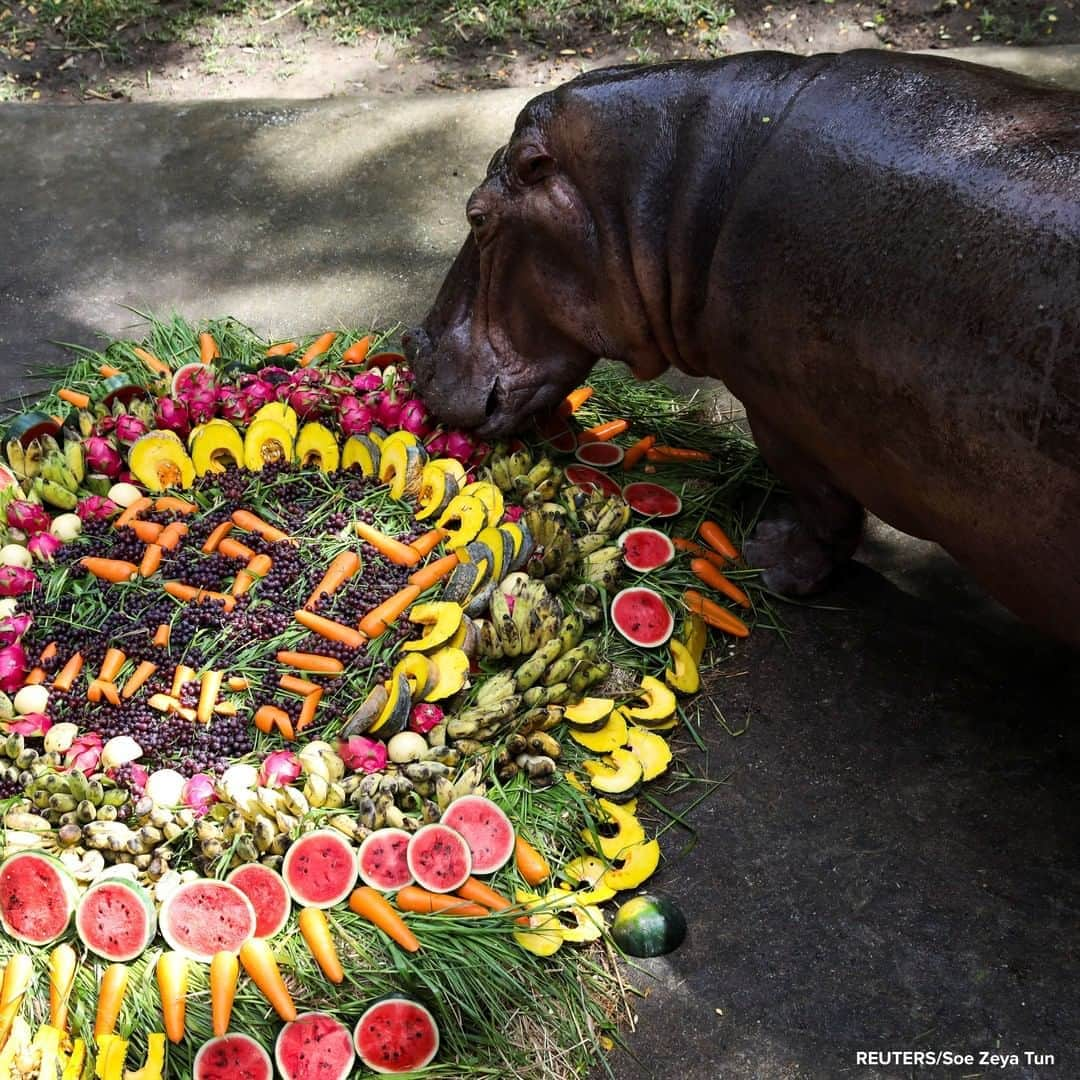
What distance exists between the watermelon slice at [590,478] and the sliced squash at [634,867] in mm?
1445

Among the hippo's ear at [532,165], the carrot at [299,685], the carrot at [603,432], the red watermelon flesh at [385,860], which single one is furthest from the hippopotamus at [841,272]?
the red watermelon flesh at [385,860]

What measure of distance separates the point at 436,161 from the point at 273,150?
89 centimetres

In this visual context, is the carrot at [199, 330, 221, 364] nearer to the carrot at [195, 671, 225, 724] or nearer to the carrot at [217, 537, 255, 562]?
the carrot at [217, 537, 255, 562]

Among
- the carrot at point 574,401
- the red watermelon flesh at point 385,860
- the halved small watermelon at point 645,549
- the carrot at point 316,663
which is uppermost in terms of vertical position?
the carrot at point 574,401

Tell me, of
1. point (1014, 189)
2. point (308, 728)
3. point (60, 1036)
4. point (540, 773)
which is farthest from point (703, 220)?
point (60, 1036)

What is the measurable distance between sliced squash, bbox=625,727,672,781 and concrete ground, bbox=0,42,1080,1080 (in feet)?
0.54

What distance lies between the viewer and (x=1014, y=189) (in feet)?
9.36

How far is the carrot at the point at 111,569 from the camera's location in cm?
400

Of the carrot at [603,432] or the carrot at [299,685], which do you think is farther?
the carrot at [603,432]

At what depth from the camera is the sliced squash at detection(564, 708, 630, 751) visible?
143 inches

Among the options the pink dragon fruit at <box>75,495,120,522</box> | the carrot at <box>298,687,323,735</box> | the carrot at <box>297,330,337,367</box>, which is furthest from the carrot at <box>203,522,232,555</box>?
the carrot at <box>297,330,337,367</box>

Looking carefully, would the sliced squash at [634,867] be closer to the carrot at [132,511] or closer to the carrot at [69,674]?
the carrot at [69,674]

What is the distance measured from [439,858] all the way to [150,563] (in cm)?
148

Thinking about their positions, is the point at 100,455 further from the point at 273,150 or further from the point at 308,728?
the point at 273,150
